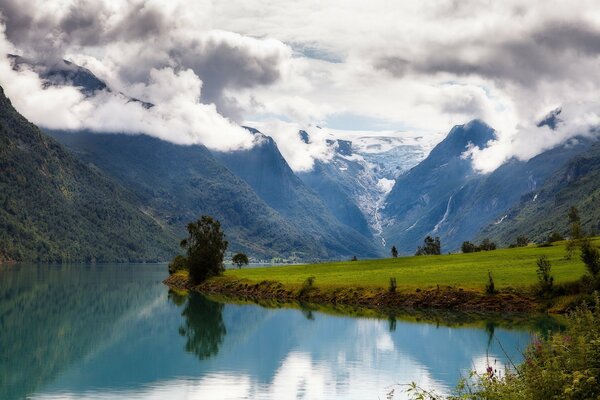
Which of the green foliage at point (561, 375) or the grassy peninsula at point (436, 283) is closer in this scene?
the green foliage at point (561, 375)

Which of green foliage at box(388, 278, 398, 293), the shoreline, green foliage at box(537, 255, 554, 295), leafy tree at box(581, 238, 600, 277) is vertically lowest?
the shoreline

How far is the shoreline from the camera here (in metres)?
98.0

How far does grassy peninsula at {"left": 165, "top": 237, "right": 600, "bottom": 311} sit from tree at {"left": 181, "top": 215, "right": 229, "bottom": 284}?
7.28 metres

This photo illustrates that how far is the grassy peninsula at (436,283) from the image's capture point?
98500mm

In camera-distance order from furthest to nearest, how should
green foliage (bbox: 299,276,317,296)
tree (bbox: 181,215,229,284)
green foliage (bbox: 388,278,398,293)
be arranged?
tree (bbox: 181,215,229,284) < green foliage (bbox: 299,276,317,296) < green foliage (bbox: 388,278,398,293)

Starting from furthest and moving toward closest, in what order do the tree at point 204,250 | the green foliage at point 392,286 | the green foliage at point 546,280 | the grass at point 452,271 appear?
the tree at point 204,250, the green foliage at point 392,286, the grass at point 452,271, the green foliage at point 546,280

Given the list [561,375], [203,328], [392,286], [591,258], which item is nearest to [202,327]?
[203,328]

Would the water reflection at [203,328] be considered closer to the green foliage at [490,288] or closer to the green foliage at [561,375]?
the green foliage at [490,288]

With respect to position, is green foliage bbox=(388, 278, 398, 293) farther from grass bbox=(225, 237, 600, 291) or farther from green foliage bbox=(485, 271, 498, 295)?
green foliage bbox=(485, 271, 498, 295)

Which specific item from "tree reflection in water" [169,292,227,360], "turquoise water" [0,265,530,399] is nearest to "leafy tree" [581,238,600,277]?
"turquoise water" [0,265,530,399]

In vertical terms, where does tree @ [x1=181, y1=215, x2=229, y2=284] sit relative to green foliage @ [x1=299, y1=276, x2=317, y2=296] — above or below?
above

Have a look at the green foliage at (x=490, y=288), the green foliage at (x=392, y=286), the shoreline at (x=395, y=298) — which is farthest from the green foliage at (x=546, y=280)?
the green foliage at (x=392, y=286)

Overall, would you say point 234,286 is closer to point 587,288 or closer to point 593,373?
point 587,288

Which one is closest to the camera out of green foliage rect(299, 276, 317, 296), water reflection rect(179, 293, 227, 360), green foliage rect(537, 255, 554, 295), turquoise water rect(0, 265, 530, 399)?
turquoise water rect(0, 265, 530, 399)
